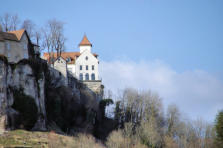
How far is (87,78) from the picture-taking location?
249ft

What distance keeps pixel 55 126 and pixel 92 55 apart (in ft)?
88.2

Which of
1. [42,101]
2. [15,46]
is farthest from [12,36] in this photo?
[42,101]

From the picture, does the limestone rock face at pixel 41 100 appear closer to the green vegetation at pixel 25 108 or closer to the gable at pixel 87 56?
the green vegetation at pixel 25 108

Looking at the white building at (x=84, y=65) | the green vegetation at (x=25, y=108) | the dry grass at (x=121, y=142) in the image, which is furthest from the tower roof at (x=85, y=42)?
the green vegetation at (x=25, y=108)

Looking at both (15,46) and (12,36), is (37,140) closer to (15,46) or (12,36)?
(15,46)

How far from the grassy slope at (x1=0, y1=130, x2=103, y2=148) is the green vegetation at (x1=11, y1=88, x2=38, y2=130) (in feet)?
7.43

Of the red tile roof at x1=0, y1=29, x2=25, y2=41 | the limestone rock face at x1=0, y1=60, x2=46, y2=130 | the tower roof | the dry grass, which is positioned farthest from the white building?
the red tile roof at x1=0, y1=29, x2=25, y2=41

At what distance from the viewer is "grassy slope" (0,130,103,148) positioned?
136 feet

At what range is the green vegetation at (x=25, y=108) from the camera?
47616 mm

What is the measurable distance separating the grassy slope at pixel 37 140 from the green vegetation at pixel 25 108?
226cm

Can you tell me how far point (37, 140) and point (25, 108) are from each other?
22.1 ft

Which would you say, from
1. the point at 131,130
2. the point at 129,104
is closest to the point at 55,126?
the point at 131,130

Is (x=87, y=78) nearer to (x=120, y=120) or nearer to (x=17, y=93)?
(x=120, y=120)

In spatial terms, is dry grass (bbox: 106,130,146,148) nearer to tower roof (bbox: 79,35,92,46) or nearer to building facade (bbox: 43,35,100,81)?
building facade (bbox: 43,35,100,81)
